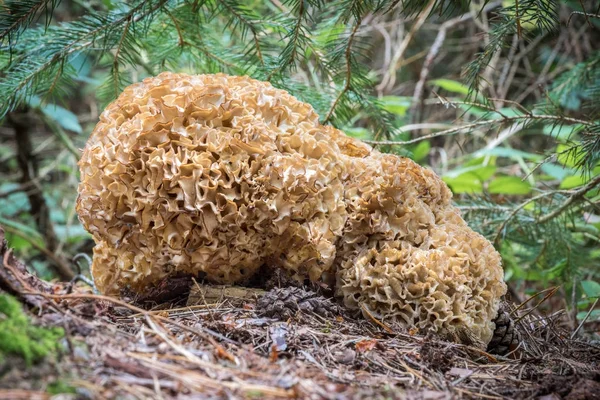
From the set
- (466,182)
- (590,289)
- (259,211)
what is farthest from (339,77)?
(590,289)

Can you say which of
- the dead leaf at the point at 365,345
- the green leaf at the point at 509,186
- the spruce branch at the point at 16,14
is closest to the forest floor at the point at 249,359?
the dead leaf at the point at 365,345

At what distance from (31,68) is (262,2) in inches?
135

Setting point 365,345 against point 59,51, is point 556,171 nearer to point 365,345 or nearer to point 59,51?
point 365,345

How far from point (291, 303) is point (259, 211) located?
615 mm

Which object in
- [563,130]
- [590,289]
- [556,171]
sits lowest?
[590,289]

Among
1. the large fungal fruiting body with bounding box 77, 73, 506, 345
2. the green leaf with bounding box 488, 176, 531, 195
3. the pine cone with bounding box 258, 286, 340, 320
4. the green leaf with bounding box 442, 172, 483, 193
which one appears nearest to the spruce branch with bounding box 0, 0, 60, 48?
the large fungal fruiting body with bounding box 77, 73, 506, 345

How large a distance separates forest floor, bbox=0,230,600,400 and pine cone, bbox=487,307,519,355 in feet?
0.26

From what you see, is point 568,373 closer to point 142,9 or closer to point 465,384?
point 465,384

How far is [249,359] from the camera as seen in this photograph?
2.42 meters

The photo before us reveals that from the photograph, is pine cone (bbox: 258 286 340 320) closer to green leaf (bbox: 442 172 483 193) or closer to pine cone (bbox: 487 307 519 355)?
pine cone (bbox: 487 307 519 355)

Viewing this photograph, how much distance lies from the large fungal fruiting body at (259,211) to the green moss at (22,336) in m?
1.17

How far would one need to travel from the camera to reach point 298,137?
352cm

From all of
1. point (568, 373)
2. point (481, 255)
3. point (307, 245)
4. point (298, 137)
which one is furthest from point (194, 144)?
point (568, 373)

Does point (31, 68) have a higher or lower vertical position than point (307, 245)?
higher
